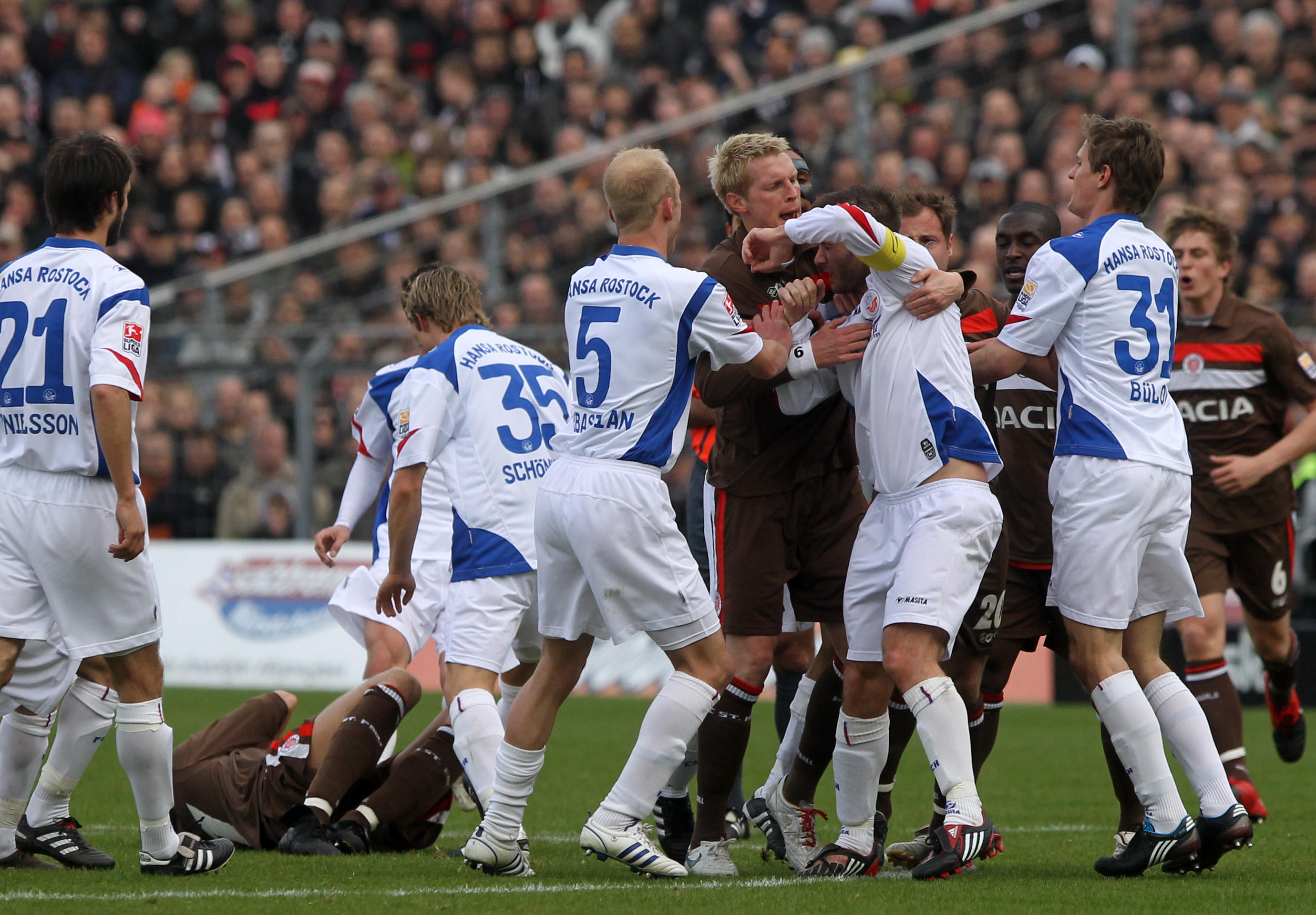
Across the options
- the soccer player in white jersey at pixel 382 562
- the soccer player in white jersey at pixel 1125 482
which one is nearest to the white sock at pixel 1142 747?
the soccer player in white jersey at pixel 1125 482

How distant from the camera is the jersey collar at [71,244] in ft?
17.9

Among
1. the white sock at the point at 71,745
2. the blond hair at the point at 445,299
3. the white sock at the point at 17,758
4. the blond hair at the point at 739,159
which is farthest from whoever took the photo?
the blond hair at the point at 445,299

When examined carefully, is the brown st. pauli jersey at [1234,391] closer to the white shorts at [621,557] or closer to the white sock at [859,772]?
the white sock at [859,772]

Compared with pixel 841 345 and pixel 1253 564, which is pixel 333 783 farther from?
pixel 1253 564

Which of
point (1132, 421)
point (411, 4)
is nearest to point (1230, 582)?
point (1132, 421)

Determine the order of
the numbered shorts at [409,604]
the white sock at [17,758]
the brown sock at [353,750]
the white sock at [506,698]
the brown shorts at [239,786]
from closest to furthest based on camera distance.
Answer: the white sock at [17,758] < the brown sock at [353,750] < the brown shorts at [239,786] < the white sock at [506,698] < the numbered shorts at [409,604]

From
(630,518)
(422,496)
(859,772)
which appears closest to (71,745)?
(422,496)

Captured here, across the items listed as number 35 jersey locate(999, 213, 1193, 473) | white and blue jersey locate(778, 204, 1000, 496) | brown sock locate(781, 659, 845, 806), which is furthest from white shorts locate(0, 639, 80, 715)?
number 35 jersey locate(999, 213, 1193, 473)

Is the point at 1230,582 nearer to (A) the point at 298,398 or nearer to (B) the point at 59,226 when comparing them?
(B) the point at 59,226

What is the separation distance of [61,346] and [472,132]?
40.7ft

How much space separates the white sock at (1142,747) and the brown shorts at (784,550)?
1.02 metres

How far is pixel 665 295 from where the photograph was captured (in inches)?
213

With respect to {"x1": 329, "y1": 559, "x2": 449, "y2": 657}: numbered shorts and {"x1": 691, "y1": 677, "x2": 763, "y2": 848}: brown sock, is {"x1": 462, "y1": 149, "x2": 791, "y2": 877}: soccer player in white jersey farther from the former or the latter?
{"x1": 329, "y1": 559, "x2": 449, "y2": 657}: numbered shorts

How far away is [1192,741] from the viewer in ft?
18.1
